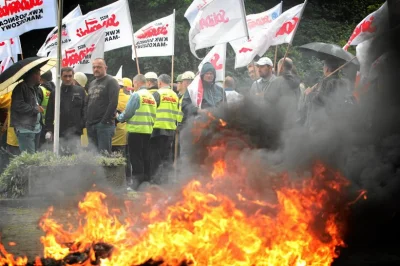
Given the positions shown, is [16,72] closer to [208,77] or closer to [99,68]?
[99,68]

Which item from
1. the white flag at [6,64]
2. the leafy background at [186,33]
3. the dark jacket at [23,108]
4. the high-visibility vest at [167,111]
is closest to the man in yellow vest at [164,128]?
the high-visibility vest at [167,111]

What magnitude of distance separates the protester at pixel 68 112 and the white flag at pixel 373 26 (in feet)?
15.3

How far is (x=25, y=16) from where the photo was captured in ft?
39.0

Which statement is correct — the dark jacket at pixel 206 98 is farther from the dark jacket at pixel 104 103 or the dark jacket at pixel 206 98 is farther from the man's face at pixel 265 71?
the dark jacket at pixel 104 103

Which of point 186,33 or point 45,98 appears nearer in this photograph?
point 45,98

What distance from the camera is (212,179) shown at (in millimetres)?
6852

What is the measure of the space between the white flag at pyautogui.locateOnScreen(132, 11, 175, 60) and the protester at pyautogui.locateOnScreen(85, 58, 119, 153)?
8.65 feet

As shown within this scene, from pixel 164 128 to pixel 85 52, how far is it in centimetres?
268

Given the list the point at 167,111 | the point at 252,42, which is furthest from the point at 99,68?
the point at 252,42

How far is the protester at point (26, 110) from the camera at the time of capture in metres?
10.9

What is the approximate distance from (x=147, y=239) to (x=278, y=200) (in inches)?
49.6

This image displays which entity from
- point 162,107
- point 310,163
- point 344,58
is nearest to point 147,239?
point 310,163

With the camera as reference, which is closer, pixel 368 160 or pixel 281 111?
pixel 368 160

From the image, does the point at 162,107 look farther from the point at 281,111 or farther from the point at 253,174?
the point at 253,174
